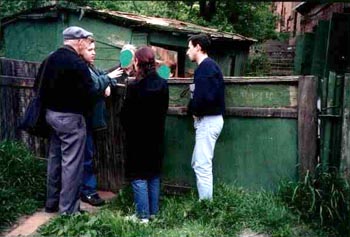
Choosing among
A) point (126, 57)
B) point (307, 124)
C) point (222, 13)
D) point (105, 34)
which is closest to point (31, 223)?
point (126, 57)

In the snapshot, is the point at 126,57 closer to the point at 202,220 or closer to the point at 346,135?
the point at 202,220

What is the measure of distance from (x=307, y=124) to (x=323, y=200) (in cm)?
85

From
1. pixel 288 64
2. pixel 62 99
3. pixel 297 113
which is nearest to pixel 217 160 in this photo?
pixel 297 113

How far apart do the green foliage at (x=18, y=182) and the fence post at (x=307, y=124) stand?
3.04 m

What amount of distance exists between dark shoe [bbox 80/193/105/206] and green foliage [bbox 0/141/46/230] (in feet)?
1.66

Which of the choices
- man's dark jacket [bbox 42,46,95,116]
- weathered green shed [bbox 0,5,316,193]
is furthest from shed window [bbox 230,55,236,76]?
man's dark jacket [bbox 42,46,95,116]

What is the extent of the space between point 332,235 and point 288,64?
15.0 meters

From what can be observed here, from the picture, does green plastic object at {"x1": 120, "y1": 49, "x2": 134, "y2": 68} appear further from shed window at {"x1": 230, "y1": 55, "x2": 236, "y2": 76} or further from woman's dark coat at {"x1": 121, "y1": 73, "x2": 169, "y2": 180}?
shed window at {"x1": 230, "y1": 55, "x2": 236, "y2": 76}

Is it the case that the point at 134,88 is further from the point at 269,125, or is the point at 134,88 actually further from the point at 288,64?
the point at 288,64

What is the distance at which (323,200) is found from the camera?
442cm

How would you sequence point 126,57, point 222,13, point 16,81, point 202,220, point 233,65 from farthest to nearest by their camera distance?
point 222,13 < point 233,65 < point 16,81 < point 126,57 < point 202,220

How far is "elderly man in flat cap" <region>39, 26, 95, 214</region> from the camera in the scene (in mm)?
4465

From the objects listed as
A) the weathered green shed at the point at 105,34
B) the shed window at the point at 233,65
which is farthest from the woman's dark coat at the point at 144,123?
the shed window at the point at 233,65

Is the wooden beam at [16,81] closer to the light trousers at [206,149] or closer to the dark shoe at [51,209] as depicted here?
the dark shoe at [51,209]
